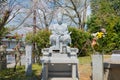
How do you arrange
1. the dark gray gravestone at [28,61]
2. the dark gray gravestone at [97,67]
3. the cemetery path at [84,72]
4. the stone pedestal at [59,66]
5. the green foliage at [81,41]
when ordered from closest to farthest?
1. the dark gray gravestone at [97,67]
2. the stone pedestal at [59,66]
3. the cemetery path at [84,72]
4. the dark gray gravestone at [28,61]
5. the green foliage at [81,41]

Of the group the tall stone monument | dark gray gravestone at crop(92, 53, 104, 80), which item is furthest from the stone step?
dark gray gravestone at crop(92, 53, 104, 80)

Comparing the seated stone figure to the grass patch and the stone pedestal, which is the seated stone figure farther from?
the grass patch

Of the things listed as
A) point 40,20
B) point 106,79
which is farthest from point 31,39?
point 40,20

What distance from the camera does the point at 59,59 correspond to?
10.4 metres

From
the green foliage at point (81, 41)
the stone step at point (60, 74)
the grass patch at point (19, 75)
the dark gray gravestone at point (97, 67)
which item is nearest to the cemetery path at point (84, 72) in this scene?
the stone step at point (60, 74)

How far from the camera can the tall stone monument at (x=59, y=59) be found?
10.4m

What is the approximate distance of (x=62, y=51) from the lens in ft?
35.0

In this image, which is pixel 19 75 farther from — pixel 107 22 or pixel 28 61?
pixel 107 22

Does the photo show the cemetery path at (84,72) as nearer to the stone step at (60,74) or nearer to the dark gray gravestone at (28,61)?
the stone step at (60,74)

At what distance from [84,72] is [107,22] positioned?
9225 mm

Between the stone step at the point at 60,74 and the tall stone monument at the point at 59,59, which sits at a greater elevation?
the tall stone monument at the point at 59,59

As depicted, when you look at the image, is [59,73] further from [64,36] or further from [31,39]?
[31,39]

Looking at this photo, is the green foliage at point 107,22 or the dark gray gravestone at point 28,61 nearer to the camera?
the dark gray gravestone at point 28,61

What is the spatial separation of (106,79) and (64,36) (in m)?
2.36
